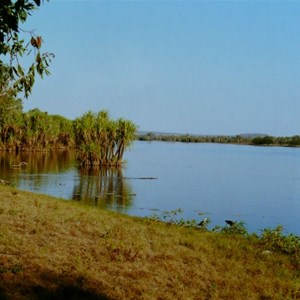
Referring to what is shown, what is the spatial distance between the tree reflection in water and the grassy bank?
9.82 metres

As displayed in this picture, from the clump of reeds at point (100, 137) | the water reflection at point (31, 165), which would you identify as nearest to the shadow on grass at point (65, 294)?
the water reflection at point (31, 165)

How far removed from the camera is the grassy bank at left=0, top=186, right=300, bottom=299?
688cm

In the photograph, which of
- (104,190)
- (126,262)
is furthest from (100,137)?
(126,262)

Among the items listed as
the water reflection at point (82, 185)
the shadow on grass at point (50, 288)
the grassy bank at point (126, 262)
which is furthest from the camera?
the water reflection at point (82, 185)

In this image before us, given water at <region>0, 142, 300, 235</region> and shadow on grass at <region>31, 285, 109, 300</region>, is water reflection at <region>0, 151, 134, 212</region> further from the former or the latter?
shadow on grass at <region>31, 285, 109, 300</region>

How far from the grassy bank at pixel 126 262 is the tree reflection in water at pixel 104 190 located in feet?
32.2

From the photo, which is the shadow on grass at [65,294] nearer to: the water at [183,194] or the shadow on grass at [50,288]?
the shadow on grass at [50,288]

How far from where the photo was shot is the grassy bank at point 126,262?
688 centimetres

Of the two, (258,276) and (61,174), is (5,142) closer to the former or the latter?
(61,174)

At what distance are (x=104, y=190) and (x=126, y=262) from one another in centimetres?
1848

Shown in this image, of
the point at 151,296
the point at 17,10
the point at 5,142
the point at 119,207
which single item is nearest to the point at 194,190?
the point at 119,207

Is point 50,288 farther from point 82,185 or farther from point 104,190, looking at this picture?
point 82,185

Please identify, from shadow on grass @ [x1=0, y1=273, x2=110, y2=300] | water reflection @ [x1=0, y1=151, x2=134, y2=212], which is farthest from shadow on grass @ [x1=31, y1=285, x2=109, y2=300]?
water reflection @ [x1=0, y1=151, x2=134, y2=212]

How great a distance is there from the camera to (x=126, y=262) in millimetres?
8141
